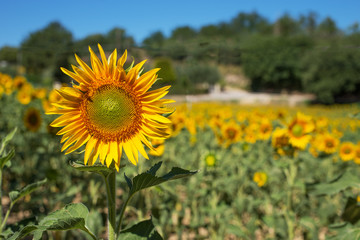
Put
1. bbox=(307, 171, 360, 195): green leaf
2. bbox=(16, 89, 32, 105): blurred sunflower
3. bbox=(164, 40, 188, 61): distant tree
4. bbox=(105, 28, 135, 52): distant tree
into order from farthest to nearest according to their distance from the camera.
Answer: bbox=(164, 40, 188, 61): distant tree → bbox=(105, 28, 135, 52): distant tree → bbox=(16, 89, 32, 105): blurred sunflower → bbox=(307, 171, 360, 195): green leaf

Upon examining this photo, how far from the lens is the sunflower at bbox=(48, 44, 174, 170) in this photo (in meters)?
0.95

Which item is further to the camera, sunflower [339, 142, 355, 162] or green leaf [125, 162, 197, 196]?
sunflower [339, 142, 355, 162]

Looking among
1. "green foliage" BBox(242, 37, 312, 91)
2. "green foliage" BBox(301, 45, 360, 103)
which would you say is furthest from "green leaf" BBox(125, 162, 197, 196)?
"green foliage" BBox(242, 37, 312, 91)

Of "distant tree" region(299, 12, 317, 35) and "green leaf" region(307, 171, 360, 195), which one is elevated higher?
"distant tree" region(299, 12, 317, 35)

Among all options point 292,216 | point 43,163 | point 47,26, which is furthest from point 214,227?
point 47,26

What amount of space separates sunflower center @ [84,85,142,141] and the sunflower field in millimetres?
549

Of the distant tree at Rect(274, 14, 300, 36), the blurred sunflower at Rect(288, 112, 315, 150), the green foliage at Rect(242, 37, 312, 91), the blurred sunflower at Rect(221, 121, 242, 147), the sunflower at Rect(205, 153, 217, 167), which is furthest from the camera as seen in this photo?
the distant tree at Rect(274, 14, 300, 36)

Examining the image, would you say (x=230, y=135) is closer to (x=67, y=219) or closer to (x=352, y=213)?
(x=352, y=213)

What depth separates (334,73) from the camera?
1077 inches

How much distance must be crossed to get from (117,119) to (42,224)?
351mm

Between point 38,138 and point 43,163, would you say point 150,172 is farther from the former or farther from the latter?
point 38,138

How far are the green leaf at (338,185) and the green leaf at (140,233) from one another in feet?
3.23

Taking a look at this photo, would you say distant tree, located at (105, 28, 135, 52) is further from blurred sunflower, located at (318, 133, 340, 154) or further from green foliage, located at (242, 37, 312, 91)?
green foliage, located at (242, 37, 312, 91)

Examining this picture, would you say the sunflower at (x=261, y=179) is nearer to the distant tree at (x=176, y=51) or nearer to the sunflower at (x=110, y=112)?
the sunflower at (x=110, y=112)
